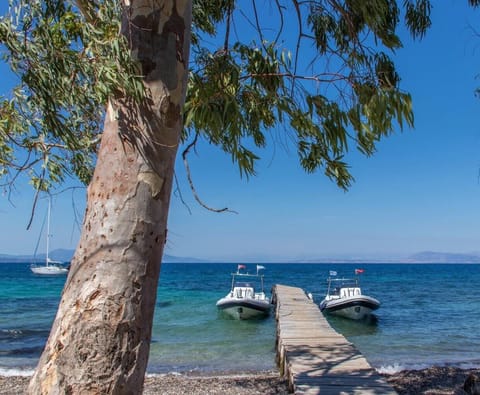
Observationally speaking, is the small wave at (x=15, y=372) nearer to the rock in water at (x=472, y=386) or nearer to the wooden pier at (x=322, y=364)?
the wooden pier at (x=322, y=364)

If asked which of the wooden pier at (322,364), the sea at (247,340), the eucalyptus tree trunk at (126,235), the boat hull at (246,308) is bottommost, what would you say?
the sea at (247,340)

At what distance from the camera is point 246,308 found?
60.7ft

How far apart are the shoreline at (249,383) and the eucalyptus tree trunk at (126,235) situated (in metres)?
5.52

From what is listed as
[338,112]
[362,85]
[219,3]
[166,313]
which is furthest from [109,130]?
[166,313]

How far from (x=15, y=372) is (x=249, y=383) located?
213 inches

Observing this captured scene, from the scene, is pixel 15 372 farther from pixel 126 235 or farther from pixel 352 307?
pixel 352 307

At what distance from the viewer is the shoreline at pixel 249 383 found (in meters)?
7.35

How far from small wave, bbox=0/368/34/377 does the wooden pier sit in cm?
553

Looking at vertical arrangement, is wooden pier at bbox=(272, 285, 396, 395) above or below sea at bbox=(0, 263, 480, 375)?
above

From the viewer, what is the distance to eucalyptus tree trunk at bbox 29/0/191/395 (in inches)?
79.0

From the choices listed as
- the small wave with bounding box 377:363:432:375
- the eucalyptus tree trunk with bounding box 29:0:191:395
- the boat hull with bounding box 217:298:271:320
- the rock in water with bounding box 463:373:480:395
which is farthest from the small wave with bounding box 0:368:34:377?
the boat hull with bounding box 217:298:271:320

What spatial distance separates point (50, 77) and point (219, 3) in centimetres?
267

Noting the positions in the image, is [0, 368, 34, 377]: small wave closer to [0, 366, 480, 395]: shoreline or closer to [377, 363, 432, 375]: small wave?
[0, 366, 480, 395]: shoreline

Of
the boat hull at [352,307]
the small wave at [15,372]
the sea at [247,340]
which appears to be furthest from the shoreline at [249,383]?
the boat hull at [352,307]
